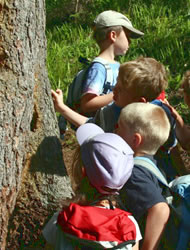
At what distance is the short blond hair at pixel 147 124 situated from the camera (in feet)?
9.36

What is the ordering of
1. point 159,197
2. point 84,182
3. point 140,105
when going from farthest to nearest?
point 140,105, point 159,197, point 84,182

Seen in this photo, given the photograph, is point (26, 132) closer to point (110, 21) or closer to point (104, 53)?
point (104, 53)

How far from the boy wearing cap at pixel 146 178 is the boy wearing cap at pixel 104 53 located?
774 mm

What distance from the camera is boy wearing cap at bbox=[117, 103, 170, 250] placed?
106 inches

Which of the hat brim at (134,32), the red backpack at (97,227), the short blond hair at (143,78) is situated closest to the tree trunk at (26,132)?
the short blond hair at (143,78)

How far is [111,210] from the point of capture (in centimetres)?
244

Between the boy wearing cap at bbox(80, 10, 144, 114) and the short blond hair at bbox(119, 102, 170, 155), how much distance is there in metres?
0.76

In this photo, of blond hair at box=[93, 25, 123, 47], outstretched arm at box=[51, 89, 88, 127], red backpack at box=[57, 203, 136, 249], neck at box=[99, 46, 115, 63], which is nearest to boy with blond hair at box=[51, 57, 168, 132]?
outstretched arm at box=[51, 89, 88, 127]

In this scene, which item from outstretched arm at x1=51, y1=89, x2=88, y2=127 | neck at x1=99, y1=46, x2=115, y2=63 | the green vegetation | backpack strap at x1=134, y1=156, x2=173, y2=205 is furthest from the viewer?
the green vegetation

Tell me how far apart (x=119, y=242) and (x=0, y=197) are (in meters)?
0.89

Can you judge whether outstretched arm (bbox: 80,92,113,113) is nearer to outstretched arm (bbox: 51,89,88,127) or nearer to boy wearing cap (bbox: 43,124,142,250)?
outstretched arm (bbox: 51,89,88,127)

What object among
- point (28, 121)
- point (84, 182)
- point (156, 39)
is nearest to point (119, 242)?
point (84, 182)

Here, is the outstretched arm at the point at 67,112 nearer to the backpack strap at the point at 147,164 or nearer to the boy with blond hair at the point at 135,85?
the boy with blond hair at the point at 135,85

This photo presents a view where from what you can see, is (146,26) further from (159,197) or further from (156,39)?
(159,197)
